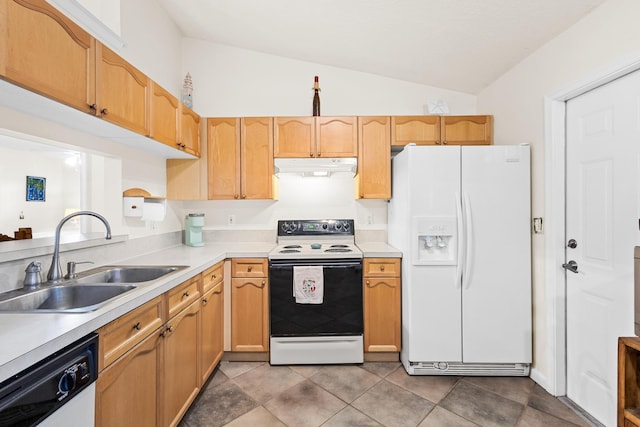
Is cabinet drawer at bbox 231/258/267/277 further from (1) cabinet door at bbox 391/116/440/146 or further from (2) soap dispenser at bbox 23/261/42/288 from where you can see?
(1) cabinet door at bbox 391/116/440/146

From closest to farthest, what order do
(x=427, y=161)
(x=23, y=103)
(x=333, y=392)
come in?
(x=23, y=103)
(x=333, y=392)
(x=427, y=161)

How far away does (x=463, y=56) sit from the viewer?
2285mm

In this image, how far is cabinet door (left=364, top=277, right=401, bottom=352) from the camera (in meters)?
2.34

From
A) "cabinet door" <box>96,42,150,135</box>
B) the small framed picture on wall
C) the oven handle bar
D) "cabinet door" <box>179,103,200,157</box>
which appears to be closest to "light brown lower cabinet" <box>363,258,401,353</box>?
the oven handle bar

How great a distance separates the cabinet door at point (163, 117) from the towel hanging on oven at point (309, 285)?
1.38 meters

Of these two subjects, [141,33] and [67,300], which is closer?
[67,300]

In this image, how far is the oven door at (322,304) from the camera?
2.29 m

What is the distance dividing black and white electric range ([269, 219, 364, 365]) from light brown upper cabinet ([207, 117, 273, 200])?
739mm

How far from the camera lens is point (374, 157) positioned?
2625 millimetres

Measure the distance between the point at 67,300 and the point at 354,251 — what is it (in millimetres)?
1835

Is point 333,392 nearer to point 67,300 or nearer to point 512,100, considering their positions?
point 67,300

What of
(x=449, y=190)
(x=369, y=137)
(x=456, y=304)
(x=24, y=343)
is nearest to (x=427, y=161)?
(x=449, y=190)

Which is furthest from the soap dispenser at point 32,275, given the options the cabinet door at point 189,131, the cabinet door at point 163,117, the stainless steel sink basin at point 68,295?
the cabinet door at point 189,131

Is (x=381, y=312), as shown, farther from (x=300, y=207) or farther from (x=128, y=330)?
(x=128, y=330)
